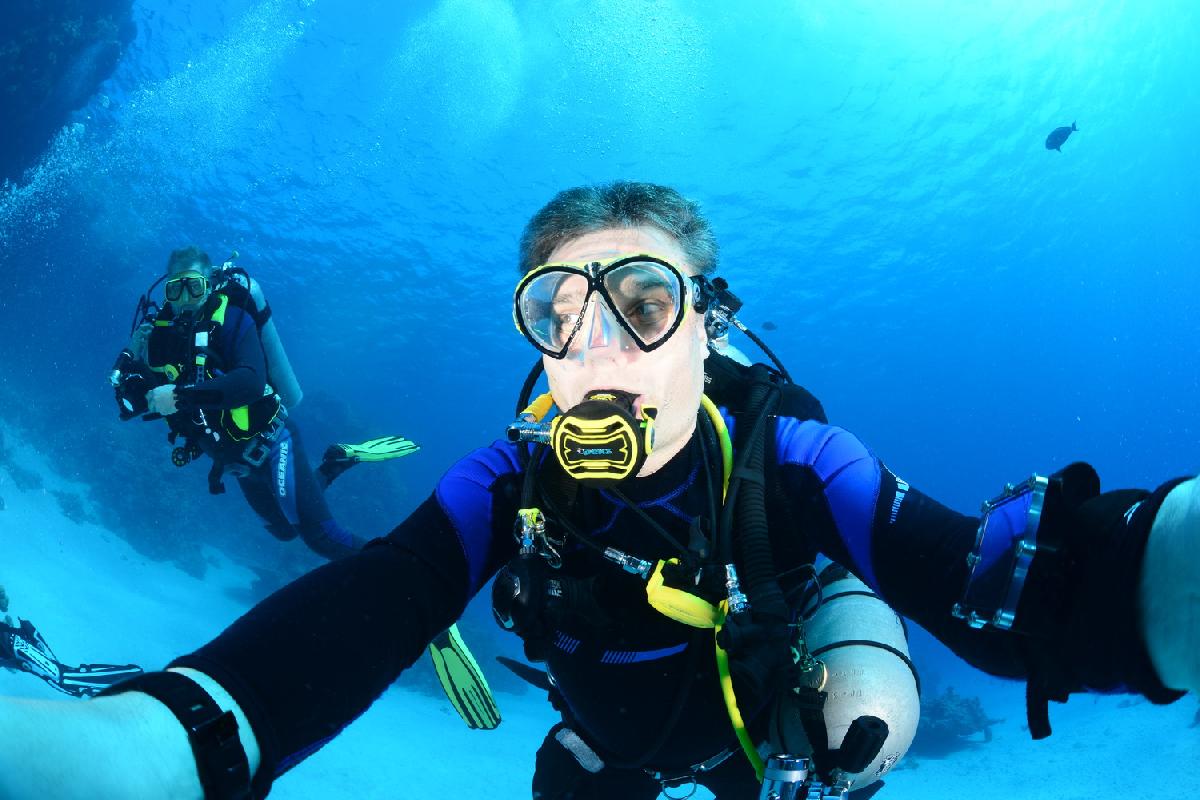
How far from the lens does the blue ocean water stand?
23.5 metres

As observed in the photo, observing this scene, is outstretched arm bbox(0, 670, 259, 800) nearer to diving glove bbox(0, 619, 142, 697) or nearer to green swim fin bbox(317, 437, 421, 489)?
green swim fin bbox(317, 437, 421, 489)

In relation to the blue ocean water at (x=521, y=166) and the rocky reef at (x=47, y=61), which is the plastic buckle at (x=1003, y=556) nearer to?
the blue ocean water at (x=521, y=166)

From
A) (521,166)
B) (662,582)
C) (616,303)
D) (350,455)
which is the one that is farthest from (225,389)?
(521,166)

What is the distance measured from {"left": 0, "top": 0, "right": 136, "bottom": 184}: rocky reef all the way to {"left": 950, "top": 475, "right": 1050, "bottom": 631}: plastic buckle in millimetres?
22375

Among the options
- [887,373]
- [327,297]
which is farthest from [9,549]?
[887,373]

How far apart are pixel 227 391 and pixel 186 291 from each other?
165 centimetres

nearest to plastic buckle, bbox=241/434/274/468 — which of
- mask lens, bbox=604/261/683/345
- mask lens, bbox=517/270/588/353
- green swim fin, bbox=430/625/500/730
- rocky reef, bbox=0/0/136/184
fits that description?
green swim fin, bbox=430/625/500/730

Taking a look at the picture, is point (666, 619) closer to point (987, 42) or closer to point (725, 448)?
point (725, 448)

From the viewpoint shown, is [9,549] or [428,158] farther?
[428,158]

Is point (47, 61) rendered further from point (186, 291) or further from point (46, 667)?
point (46, 667)

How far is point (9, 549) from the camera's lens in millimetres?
15453

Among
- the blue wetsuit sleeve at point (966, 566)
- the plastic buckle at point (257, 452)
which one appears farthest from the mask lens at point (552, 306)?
the plastic buckle at point (257, 452)

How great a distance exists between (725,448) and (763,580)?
635 millimetres

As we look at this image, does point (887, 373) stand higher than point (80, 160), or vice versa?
point (887, 373)
